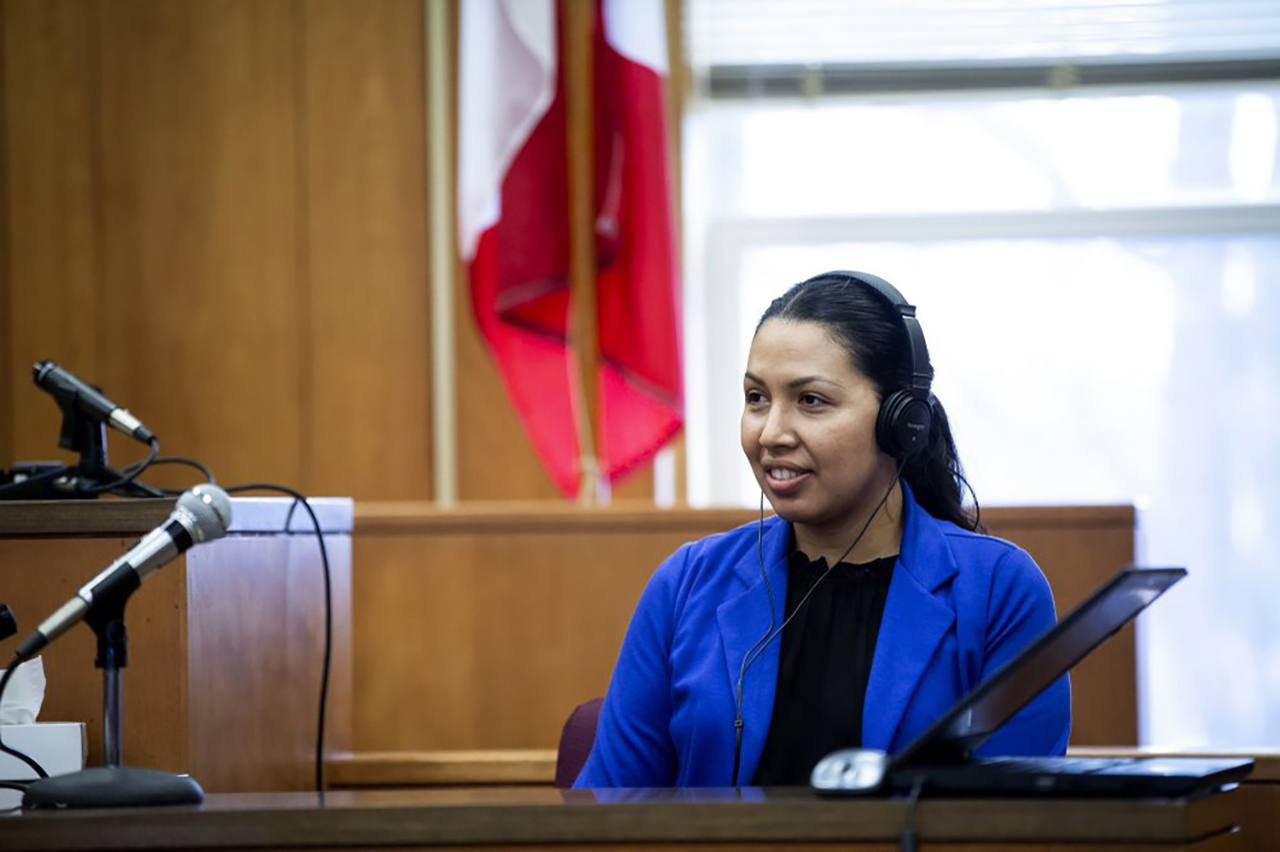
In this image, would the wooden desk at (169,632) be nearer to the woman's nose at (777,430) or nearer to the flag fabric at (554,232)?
the woman's nose at (777,430)

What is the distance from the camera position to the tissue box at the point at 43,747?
5.88 feet

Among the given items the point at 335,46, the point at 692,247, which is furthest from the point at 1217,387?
the point at 335,46

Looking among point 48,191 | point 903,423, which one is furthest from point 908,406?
point 48,191

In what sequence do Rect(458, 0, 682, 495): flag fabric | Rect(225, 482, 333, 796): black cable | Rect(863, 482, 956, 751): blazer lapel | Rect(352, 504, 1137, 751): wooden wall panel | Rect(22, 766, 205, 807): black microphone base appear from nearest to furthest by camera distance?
Rect(22, 766, 205, 807): black microphone base → Rect(863, 482, 956, 751): blazer lapel → Rect(225, 482, 333, 796): black cable → Rect(352, 504, 1137, 751): wooden wall panel → Rect(458, 0, 682, 495): flag fabric

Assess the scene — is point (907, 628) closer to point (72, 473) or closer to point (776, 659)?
point (776, 659)

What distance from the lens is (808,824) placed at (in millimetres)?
1268

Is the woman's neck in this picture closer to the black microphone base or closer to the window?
the black microphone base

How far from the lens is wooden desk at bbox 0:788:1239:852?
1.24 m

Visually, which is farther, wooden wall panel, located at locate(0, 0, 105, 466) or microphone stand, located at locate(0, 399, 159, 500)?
wooden wall panel, located at locate(0, 0, 105, 466)

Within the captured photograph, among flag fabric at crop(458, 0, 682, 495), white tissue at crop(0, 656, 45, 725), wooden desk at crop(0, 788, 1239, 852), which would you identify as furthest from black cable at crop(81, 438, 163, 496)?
flag fabric at crop(458, 0, 682, 495)

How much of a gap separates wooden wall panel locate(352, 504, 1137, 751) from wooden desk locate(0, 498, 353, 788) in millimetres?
709

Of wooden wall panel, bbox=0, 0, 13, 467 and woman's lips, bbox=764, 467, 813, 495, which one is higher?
wooden wall panel, bbox=0, 0, 13, 467

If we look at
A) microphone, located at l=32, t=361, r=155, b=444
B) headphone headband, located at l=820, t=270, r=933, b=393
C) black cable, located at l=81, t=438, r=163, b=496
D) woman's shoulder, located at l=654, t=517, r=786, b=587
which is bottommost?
woman's shoulder, located at l=654, t=517, r=786, b=587

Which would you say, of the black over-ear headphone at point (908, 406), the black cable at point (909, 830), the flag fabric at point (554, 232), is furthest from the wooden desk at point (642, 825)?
the flag fabric at point (554, 232)
